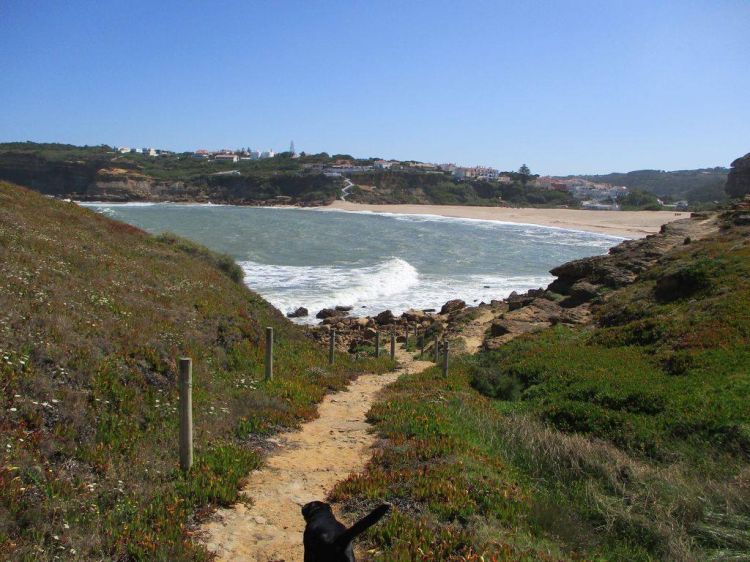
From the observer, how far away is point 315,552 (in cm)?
281

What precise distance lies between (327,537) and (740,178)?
343 feet

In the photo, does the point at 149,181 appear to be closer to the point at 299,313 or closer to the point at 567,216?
the point at 567,216

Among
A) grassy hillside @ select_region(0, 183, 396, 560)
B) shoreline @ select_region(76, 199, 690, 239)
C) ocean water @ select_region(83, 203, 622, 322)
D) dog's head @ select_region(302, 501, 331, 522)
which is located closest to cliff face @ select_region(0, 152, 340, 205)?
shoreline @ select_region(76, 199, 690, 239)

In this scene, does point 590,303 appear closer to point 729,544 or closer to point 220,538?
point 729,544

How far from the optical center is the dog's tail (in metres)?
2.48

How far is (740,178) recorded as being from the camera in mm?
88875

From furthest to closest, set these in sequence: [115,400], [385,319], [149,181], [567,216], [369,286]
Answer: [149,181], [567,216], [369,286], [385,319], [115,400]

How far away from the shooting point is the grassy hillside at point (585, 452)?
16.8 ft

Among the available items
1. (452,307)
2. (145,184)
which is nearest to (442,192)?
(145,184)

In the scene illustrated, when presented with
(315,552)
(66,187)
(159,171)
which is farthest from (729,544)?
(159,171)

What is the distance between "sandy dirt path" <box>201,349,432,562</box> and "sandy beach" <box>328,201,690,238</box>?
69000mm

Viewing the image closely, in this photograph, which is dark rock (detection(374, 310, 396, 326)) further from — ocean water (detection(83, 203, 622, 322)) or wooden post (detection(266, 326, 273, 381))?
wooden post (detection(266, 326, 273, 381))

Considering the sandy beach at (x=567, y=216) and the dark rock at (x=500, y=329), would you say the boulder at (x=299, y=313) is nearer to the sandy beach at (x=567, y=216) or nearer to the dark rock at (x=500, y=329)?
the dark rock at (x=500, y=329)

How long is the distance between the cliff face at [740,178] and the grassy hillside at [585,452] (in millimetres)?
88857
